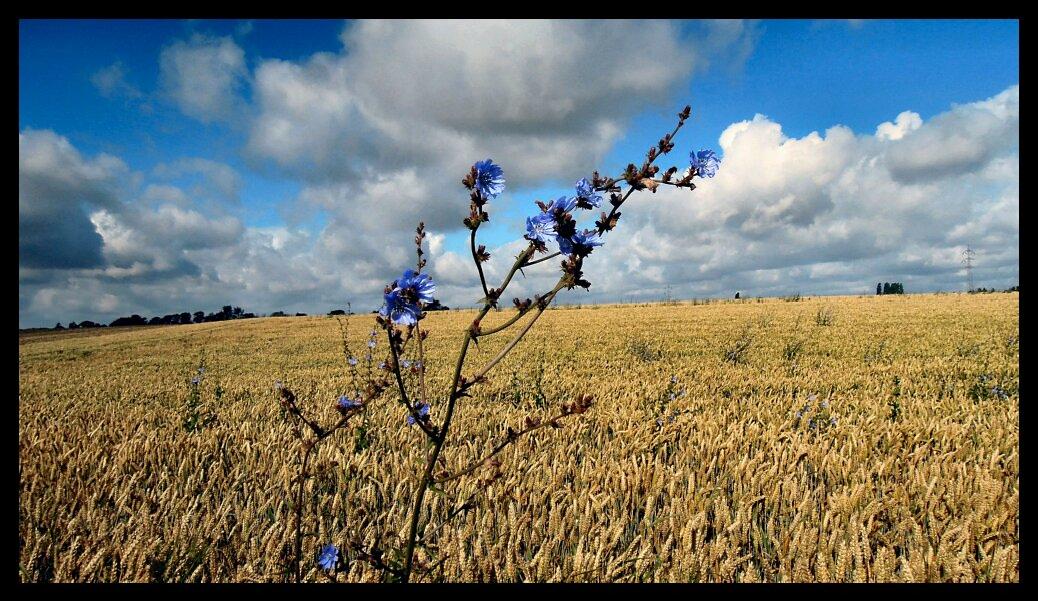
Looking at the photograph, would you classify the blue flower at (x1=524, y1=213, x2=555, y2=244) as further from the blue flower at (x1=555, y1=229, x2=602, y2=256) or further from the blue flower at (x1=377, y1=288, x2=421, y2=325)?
the blue flower at (x1=377, y1=288, x2=421, y2=325)

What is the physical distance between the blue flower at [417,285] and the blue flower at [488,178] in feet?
0.99

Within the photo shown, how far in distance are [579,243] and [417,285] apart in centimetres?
46

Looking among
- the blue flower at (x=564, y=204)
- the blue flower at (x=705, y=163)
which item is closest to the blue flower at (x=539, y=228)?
the blue flower at (x=564, y=204)

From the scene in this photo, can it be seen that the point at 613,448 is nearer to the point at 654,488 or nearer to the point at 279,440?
the point at 654,488

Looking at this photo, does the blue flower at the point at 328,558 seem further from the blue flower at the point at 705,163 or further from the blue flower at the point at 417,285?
the blue flower at the point at 705,163

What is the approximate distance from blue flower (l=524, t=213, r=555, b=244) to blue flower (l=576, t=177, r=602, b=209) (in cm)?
16

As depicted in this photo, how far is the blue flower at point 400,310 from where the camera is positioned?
1412mm

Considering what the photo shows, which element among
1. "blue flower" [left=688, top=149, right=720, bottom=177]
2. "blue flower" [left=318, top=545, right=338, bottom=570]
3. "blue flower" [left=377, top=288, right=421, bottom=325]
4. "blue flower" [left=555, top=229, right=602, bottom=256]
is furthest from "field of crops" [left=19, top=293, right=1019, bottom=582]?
"blue flower" [left=688, top=149, right=720, bottom=177]

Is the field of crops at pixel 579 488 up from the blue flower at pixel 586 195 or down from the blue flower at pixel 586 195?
down

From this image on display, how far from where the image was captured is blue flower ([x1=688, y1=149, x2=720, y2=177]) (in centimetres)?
166

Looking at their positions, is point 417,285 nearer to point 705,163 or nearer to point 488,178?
point 488,178

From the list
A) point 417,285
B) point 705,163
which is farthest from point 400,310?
point 705,163

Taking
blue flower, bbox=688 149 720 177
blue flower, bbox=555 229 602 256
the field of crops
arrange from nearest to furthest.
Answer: blue flower, bbox=555 229 602 256 < blue flower, bbox=688 149 720 177 < the field of crops

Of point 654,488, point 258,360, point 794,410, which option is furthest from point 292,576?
point 258,360
